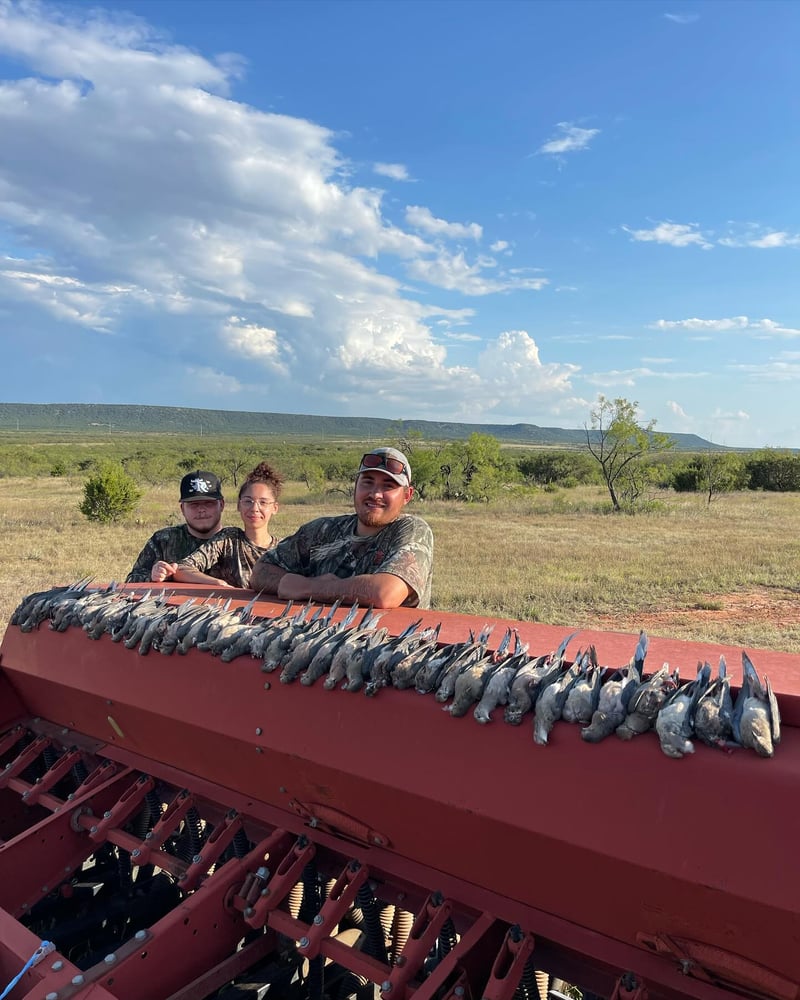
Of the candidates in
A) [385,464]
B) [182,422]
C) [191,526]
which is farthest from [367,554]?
[182,422]

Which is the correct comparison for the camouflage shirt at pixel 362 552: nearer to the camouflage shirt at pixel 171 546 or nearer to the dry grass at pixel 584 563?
the camouflage shirt at pixel 171 546

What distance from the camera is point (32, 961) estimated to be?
2240mm

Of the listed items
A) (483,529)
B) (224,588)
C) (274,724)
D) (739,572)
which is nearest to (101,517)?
(483,529)

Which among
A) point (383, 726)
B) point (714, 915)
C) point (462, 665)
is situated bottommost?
point (714, 915)

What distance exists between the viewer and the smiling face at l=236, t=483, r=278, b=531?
5461mm

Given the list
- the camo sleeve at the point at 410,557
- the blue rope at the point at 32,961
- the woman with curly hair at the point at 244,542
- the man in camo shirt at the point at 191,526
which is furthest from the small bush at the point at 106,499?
the blue rope at the point at 32,961

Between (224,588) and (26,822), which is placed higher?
(224,588)

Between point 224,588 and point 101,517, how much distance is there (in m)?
19.4

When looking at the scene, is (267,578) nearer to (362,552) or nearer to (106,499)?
(362,552)

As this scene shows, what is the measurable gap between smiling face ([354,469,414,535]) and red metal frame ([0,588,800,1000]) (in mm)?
813

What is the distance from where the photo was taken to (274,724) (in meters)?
2.60

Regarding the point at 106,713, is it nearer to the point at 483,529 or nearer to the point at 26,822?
the point at 26,822

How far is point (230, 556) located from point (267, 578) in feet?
5.20

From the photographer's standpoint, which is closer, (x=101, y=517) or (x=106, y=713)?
(x=106, y=713)
